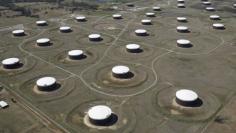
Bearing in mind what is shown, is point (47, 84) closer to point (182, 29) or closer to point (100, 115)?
point (100, 115)

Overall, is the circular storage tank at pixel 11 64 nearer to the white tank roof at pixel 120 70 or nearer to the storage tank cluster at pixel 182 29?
the white tank roof at pixel 120 70

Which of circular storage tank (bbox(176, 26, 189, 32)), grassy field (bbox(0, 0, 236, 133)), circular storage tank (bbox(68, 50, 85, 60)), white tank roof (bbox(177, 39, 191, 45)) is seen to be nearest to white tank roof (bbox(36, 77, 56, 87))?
grassy field (bbox(0, 0, 236, 133))

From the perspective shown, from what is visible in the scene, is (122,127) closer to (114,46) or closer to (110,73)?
(110,73)

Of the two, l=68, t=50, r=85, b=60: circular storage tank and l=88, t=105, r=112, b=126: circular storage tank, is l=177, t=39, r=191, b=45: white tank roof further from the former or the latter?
l=88, t=105, r=112, b=126: circular storage tank

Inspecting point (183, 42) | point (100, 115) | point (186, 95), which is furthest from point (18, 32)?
point (186, 95)

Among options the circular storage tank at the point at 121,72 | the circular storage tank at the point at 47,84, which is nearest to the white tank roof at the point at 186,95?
the circular storage tank at the point at 121,72
